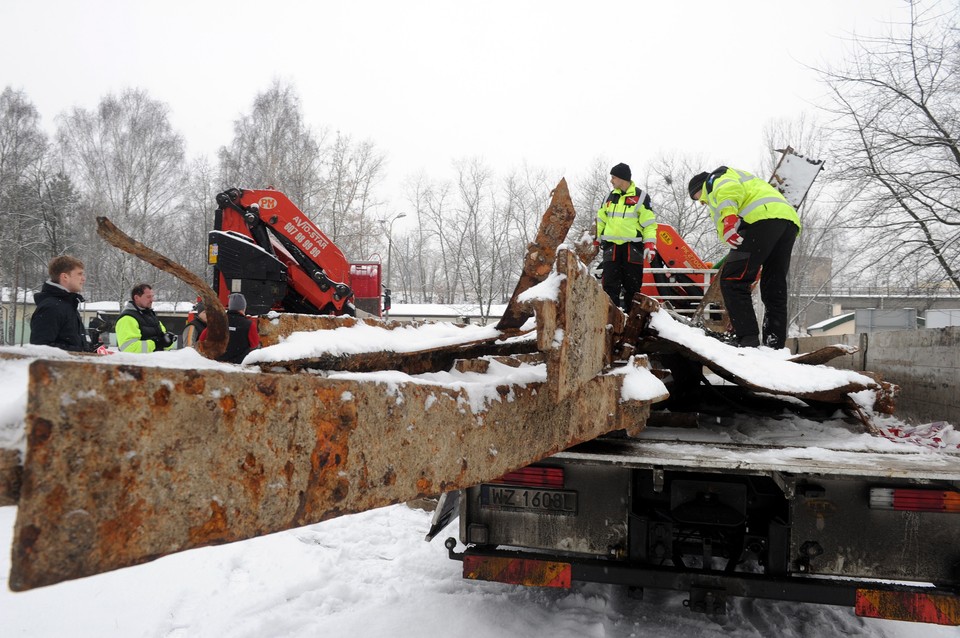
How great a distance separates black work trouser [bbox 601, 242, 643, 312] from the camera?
5.83m

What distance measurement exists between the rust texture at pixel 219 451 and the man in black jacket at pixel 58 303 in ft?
12.5

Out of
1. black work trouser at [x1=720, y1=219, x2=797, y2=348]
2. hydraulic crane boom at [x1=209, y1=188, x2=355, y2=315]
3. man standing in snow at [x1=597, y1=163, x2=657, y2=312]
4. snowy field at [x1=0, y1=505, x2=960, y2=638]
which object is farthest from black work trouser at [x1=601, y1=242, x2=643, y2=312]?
hydraulic crane boom at [x1=209, y1=188, x2=355, y2=315]

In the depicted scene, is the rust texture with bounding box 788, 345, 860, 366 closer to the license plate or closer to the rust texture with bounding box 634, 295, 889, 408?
the rust texture with bounding box 634, 295, 889, 408

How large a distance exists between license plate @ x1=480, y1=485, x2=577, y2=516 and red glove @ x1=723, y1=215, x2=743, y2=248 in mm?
2902

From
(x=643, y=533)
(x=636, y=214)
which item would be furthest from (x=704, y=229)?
(x=643, y=533)

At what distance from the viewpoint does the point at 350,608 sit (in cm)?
304

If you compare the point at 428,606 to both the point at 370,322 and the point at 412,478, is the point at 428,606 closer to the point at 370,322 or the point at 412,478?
the point at 370,322

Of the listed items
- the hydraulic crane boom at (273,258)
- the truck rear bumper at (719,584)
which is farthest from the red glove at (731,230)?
the hydraulic crane boom at (273,258)

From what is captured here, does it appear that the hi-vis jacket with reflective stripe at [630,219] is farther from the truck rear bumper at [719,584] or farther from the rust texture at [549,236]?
the rust texture at [549,236]

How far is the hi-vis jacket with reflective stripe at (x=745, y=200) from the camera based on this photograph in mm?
4559

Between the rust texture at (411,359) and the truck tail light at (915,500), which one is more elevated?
the rust texture at (411,359)

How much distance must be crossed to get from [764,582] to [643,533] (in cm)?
49

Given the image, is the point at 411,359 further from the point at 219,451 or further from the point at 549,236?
the point at 219,451

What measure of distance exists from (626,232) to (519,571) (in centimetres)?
382
